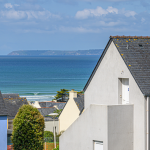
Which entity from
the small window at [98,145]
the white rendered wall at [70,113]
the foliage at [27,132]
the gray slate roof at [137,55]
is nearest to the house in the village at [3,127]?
the foliage at [27,132]

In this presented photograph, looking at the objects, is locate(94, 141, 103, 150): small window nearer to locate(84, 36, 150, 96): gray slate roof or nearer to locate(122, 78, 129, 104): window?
locate(122, 78, 129, 104): window

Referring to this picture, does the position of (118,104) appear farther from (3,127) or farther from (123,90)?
(3,127)

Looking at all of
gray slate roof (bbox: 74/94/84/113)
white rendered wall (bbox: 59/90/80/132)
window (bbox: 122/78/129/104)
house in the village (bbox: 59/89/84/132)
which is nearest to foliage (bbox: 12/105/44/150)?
window (bbox: 122/78/129/104)

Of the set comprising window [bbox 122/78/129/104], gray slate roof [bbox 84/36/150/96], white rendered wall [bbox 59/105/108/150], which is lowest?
white rendered wall [bbox 59/105/108/150]

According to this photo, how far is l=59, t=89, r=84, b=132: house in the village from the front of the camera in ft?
126

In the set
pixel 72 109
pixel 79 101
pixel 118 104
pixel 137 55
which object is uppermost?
pixel 137 55

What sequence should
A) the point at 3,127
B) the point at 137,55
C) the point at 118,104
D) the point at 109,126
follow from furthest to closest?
the point at 3,127, the point at 137,55, the point at 118,104, the point at 109,126

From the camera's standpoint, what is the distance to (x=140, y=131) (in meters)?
14.0

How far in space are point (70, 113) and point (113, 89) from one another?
2366 cm

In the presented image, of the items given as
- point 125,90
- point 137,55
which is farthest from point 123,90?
point 137,55

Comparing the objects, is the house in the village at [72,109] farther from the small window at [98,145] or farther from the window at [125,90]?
the small window at [98,145]

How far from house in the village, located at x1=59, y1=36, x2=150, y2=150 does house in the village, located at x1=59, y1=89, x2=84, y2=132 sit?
21.1 meters

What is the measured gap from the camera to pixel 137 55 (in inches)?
603

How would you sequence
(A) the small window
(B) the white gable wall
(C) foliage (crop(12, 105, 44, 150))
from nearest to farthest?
1. (B) the white gable wall
2. (A) the small window
3. (C) foliage (crop(12, 105, 44, 150))
